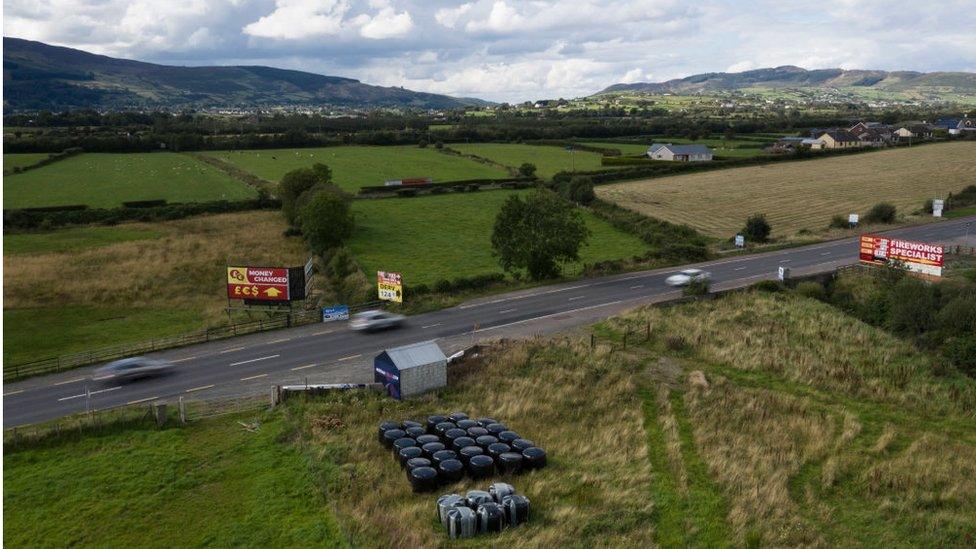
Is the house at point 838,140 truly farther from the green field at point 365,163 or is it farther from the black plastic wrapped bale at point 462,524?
the black plastic wrapped bale at point 462,524

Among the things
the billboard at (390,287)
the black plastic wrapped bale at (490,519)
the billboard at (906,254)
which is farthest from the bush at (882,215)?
the black plastic wrapped bale at (490,519)

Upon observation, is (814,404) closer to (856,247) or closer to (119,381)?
(119,381)

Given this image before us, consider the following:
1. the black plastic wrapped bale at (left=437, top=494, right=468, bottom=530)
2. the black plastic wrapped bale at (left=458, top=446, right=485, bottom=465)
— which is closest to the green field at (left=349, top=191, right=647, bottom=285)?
the black plastic wrapped bale at (left=458, top=446, right=485, bottom=465)

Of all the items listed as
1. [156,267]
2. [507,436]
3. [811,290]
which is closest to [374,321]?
[507,436]

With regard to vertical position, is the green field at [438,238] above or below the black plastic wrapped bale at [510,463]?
Answer: above

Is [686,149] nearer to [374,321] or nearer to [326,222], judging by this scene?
[326,222]
